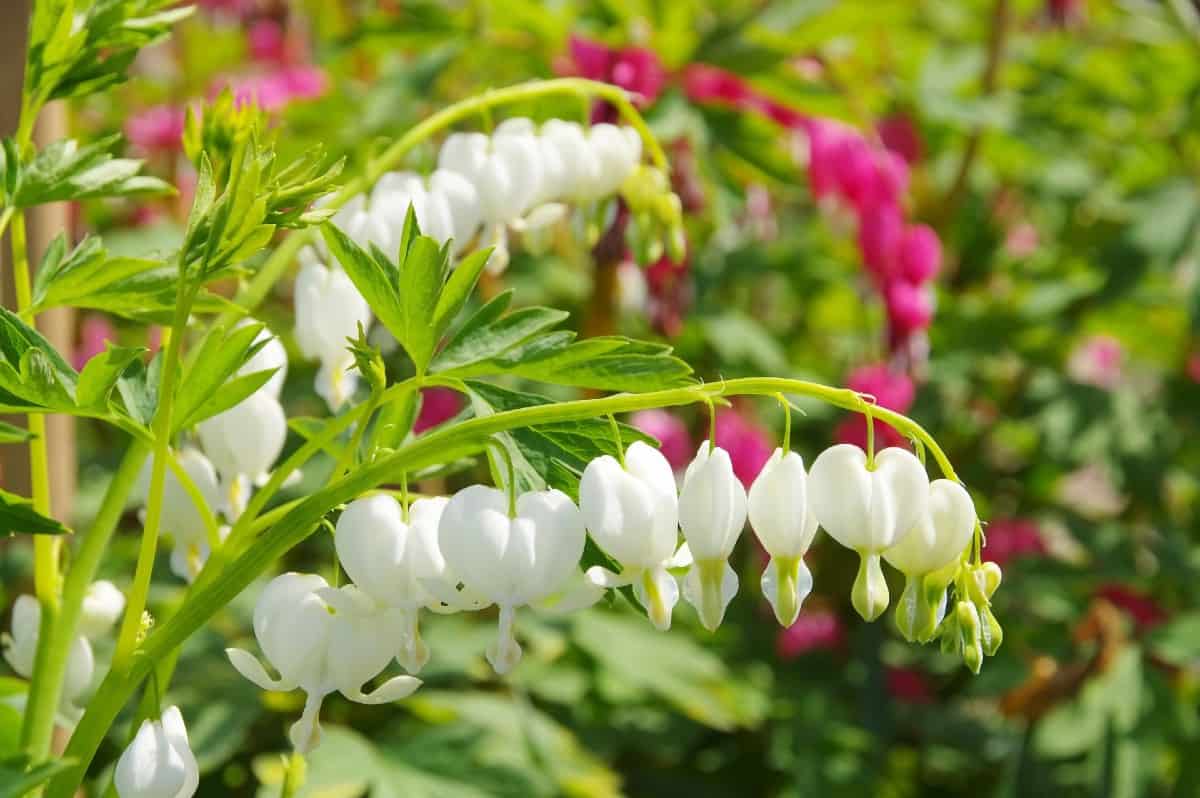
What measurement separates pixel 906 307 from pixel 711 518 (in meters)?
1.24

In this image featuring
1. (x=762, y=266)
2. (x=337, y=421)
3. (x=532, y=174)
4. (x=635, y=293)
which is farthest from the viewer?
(x=762, y=266)

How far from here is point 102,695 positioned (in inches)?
28.2

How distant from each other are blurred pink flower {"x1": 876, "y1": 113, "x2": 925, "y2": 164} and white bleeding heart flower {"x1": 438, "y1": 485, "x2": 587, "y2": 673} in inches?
64.5

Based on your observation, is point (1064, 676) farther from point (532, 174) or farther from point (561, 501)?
point (561, 501)

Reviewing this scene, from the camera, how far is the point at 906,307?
185 cm

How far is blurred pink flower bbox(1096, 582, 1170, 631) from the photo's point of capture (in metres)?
2.05

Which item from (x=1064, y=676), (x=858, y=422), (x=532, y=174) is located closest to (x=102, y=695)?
(x=532, y=174)

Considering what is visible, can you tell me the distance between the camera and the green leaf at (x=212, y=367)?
2.40 feet

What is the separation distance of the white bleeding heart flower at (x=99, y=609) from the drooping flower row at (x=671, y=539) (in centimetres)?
21

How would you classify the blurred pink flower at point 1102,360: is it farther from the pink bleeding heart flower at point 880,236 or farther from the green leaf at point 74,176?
the green leaf at point 74,176

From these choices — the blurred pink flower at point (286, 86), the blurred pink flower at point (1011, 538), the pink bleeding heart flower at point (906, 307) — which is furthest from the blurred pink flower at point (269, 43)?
the blurred pink flower at point (1011, 538)

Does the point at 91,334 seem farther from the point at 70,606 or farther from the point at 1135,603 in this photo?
the point at 1135,603

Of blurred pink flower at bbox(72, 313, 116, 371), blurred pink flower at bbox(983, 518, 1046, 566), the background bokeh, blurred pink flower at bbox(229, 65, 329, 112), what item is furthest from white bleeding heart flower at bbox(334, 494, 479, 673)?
blurred pink flower at bbox(983, 518, 1046, 566)

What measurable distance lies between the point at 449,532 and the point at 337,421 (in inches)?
5.4
